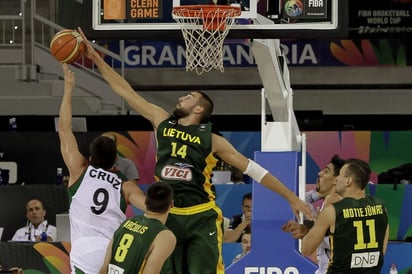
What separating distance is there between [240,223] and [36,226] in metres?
2.56

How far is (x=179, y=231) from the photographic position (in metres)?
8.24

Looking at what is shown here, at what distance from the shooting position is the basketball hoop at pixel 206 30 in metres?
9.49

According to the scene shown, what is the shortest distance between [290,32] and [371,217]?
2.32m

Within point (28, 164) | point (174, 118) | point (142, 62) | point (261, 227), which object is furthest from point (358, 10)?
point (174, 118)

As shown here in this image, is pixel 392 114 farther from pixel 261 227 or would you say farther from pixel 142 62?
pixel 261 227

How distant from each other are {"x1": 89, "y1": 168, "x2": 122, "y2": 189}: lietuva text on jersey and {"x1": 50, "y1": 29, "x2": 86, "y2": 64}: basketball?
112 cm

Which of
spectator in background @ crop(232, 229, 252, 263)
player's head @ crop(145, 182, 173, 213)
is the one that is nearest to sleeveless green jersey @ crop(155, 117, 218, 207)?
player's head @ crop(145, 182, 173, 213)

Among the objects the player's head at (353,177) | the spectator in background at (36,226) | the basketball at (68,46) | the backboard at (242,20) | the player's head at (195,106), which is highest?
the backboard at (242,20)

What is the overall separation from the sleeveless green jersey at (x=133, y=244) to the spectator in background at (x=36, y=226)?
6003 millimetres

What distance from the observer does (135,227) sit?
745 centimetres

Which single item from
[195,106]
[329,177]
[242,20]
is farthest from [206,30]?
[329,177]

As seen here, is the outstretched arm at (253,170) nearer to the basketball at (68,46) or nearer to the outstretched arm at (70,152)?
the outstretched arm at (70,152)

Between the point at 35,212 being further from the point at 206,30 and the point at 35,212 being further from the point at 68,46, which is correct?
the point at 68,46

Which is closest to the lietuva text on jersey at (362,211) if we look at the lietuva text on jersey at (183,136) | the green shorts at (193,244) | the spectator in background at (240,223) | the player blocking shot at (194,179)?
the player blocking shot at (194,179)
